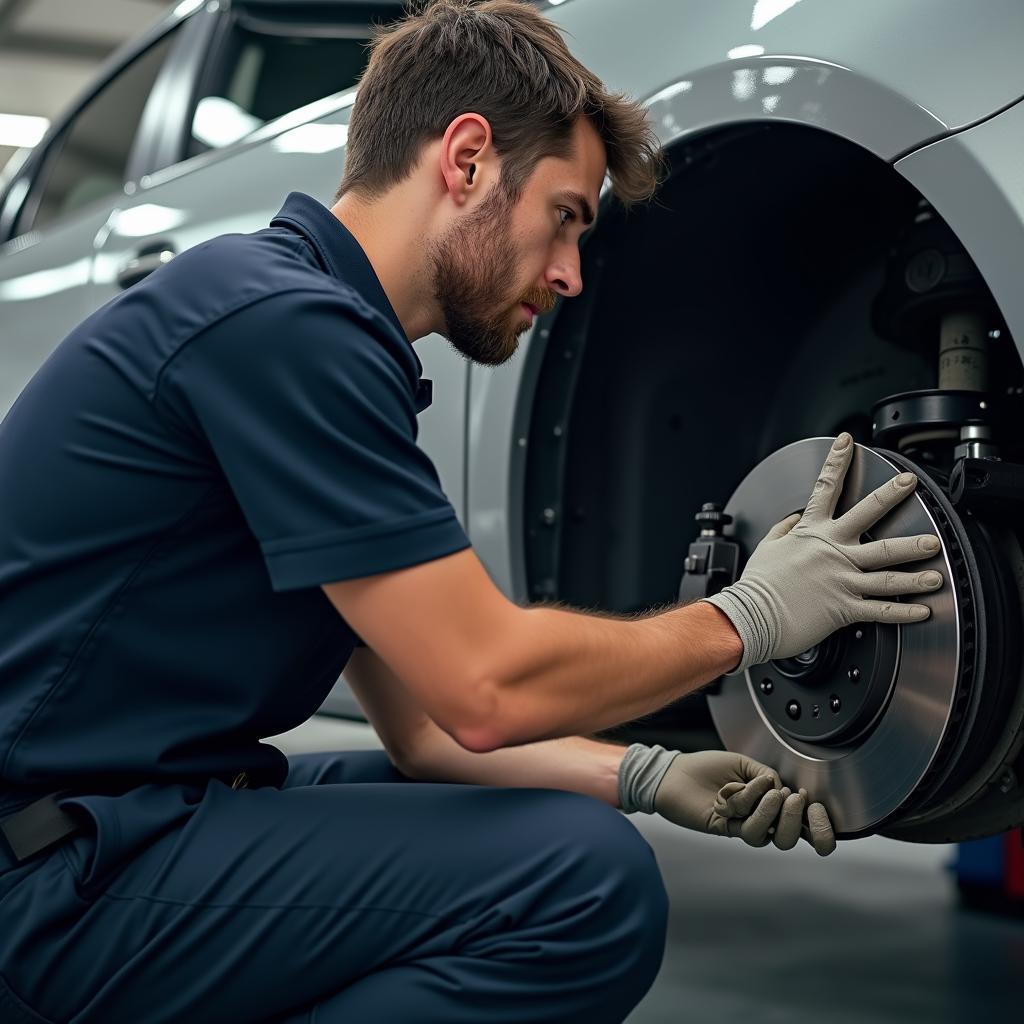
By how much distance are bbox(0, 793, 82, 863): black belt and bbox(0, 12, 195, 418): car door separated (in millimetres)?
1318

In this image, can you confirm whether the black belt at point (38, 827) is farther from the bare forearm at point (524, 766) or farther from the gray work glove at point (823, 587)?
the gray work glove at point (823, 587)

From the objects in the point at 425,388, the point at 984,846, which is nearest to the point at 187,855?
the point at 425,388

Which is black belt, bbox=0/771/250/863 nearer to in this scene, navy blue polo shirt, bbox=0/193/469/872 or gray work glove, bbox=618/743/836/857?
navy blue polo shirt, bbox=0/193/469/872

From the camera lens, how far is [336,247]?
1006 millimetres

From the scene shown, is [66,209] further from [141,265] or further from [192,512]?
[192,512]

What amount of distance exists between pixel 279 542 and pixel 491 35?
1.77ft

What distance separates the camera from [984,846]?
1.79 meters

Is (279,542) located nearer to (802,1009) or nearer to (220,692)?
(220,692)

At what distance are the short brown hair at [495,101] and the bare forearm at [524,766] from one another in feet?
1.79

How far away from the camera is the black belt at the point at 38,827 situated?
87cm

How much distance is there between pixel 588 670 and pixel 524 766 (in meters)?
0.36

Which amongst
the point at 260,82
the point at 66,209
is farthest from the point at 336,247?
the point at 66,209

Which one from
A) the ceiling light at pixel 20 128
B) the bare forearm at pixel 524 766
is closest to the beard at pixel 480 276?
the bare forearm at pixel 524 766

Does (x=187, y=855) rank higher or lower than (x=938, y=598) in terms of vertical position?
lower
